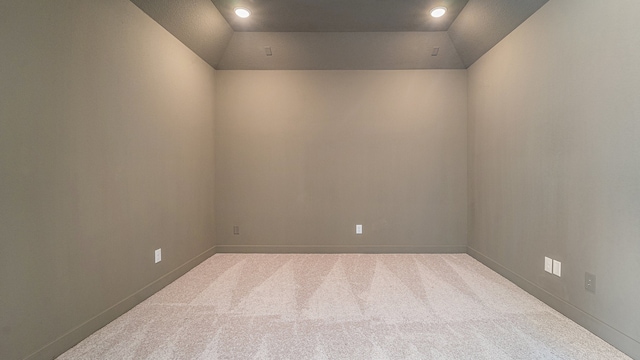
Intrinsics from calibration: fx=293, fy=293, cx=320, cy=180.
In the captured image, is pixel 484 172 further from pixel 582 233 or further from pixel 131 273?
pixel 131 273

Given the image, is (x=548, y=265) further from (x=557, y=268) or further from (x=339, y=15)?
(x=339, y=15)

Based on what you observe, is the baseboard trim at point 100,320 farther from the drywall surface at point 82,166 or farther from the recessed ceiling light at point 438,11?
the recessed ceiling light at point 438,11

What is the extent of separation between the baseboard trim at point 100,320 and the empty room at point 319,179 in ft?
0.04

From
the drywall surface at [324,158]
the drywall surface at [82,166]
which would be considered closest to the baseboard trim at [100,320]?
the drywall surface at [82,166]

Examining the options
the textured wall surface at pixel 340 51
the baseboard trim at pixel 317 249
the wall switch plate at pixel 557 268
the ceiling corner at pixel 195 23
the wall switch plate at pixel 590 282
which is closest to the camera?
the wall switch plate at pixel 590 282

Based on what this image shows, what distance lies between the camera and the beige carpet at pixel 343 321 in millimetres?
1746

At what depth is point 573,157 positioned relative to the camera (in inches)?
84.2

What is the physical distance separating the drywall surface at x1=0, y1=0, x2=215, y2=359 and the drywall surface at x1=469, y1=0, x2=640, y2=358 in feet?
11.0

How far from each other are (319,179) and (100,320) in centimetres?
260

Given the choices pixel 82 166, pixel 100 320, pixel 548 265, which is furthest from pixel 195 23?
pixel 548 265

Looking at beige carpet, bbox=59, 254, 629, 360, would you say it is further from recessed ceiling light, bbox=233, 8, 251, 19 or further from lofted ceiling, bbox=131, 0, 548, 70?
recessed ceiling light, bbox=233, 8, 251, 19

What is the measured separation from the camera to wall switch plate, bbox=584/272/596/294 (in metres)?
1.97

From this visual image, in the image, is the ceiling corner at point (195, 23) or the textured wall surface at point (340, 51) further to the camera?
the textured wall surface at point (340, 51)

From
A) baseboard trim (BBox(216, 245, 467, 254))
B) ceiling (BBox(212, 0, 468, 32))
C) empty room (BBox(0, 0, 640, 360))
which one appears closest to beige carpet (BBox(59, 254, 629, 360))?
empty room (BBox(0, 0, 640, 360))
